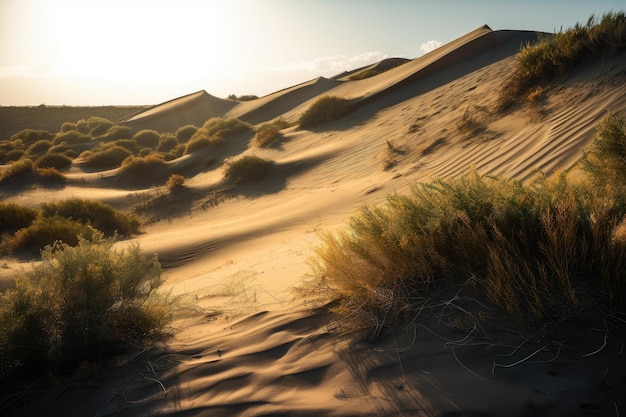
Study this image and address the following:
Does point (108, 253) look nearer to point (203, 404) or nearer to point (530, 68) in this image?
point (203, 404)

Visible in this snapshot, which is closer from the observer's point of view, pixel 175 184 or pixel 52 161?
pixel 175 184

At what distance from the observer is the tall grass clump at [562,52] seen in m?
8.17

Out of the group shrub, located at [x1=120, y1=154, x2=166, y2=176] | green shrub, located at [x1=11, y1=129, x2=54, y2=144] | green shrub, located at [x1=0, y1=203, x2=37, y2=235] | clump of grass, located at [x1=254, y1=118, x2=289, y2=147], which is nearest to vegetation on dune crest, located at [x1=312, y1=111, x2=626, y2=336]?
green shrub, located at [x1=0, y1=203, x2=37, y2=235]

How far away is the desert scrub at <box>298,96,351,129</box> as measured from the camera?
57.0ft

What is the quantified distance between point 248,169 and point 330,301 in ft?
34.5

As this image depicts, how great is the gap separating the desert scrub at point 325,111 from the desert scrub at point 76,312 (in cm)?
1446

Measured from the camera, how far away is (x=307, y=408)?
2.34m

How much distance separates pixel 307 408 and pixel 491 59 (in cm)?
1601

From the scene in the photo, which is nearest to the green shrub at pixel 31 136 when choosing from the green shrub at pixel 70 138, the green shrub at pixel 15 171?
the green shrub at pixel 70 138

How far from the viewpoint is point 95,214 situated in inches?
400

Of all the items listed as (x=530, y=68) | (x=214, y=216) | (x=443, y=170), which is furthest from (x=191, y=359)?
(x=530, y=68)

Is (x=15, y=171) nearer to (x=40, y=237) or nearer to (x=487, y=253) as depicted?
(x=40, y=237)

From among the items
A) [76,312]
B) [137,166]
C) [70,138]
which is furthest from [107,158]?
[76,312]

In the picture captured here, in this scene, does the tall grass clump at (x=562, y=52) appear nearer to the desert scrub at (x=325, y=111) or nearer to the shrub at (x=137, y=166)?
the desert scrub at (x=325, y=111)
